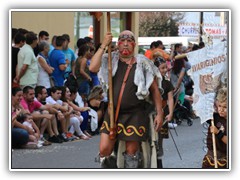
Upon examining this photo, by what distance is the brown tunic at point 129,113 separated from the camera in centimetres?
709

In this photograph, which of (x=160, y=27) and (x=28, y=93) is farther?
(x=160, y=27)

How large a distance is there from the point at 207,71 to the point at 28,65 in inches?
159

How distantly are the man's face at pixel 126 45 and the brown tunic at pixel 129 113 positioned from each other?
12 cm

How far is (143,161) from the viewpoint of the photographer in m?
7.30

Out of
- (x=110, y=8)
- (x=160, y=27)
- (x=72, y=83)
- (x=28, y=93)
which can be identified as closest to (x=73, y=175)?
(x=110, y=8)

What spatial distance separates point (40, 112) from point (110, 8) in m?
3.78

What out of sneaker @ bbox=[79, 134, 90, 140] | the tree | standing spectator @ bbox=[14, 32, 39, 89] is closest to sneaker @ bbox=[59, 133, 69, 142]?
sneaker @ bbox=[79, 134, 90, 140]

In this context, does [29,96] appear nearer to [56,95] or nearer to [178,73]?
[56,95]

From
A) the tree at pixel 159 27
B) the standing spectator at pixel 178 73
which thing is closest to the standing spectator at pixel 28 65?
the standing spectator at pixel 178 73

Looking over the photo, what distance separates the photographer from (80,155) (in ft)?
34.4

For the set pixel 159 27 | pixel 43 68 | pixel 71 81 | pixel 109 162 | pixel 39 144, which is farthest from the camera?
pixel 159 27

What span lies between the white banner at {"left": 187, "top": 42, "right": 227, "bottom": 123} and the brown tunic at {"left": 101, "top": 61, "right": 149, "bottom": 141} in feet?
2.54

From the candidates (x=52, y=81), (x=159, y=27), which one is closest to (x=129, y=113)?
(x=52, y=81)

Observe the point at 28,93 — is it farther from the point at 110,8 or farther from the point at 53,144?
the point at 110,8
